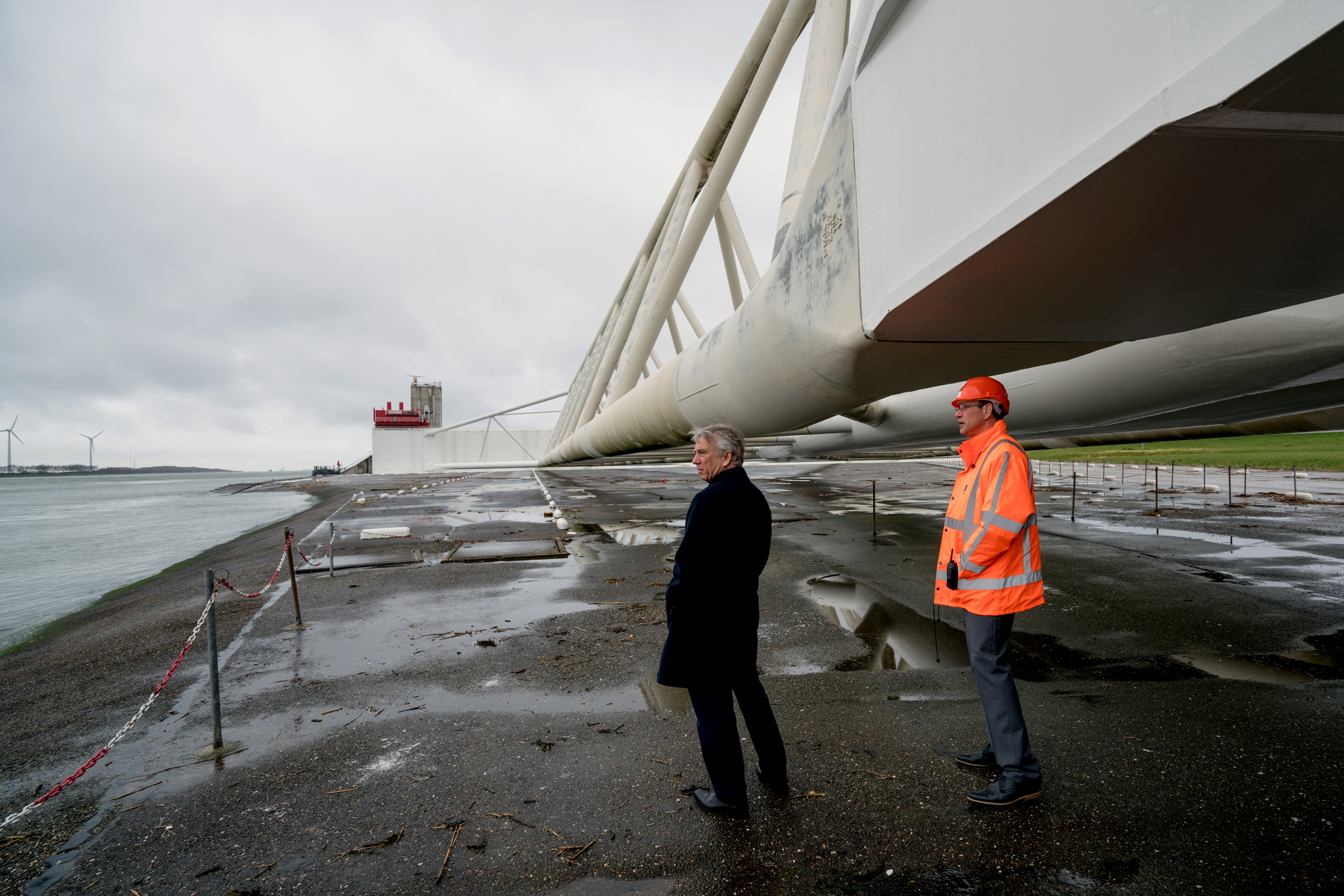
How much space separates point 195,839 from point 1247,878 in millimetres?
4222

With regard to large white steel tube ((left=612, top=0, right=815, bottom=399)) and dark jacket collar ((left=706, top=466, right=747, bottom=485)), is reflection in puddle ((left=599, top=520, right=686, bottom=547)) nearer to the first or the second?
large white steel tube ((left=612, top=0, right=815, bottom=399))

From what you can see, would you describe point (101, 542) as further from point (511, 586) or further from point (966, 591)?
point (966, 591)

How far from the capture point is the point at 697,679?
105 inches

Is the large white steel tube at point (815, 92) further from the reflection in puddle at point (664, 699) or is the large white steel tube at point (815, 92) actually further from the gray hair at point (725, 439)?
the reflection in puddle at point (664, 699)

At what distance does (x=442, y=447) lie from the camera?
6762cm

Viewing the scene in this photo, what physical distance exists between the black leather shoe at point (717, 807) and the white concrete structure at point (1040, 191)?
2.04 meters

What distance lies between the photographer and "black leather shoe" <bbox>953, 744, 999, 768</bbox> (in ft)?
10.0

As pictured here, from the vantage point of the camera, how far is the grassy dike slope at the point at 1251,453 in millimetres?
33562

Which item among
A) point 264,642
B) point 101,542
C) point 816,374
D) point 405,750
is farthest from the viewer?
point 101,542

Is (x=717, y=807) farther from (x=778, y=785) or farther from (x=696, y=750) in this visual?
(x=696, y=750)

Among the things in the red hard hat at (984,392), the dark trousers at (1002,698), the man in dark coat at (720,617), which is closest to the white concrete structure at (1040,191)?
the red hard hat at (984,392)

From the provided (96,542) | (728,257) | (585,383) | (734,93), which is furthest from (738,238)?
(96,542)

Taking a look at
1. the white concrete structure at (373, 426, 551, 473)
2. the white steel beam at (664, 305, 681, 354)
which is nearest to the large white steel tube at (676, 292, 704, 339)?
the white steel beam at (664, 305, 681, 354)

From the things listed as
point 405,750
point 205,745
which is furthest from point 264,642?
point 405,750
